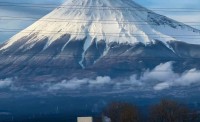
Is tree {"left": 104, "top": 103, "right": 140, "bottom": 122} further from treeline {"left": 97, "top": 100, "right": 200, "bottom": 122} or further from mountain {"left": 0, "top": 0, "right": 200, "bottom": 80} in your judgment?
mountain {"left": 0, "top": 0, "right": 200, "bottom": 80}

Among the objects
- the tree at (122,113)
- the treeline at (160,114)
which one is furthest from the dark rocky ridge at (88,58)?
the treeline at (160,114)

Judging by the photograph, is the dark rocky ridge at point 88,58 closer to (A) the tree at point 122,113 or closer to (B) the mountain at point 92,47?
(B) the mountain at point 92,47

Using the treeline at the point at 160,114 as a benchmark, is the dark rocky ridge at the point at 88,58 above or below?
above

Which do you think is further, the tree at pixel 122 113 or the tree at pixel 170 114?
the tree at pixel 170 114

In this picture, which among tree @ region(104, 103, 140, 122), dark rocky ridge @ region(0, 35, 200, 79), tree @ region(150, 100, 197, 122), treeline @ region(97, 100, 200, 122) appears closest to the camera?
tree @ region(104, 103, 140, 122)

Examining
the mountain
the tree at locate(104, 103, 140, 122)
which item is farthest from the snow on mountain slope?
the tree at locate(104, 103, 140, 122)

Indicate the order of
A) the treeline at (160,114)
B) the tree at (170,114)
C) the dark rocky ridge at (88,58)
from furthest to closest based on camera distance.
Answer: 1. the dark rocky ridge at (88,58)
2. the tree at (170,114)
3. the treeline at (160,114)
